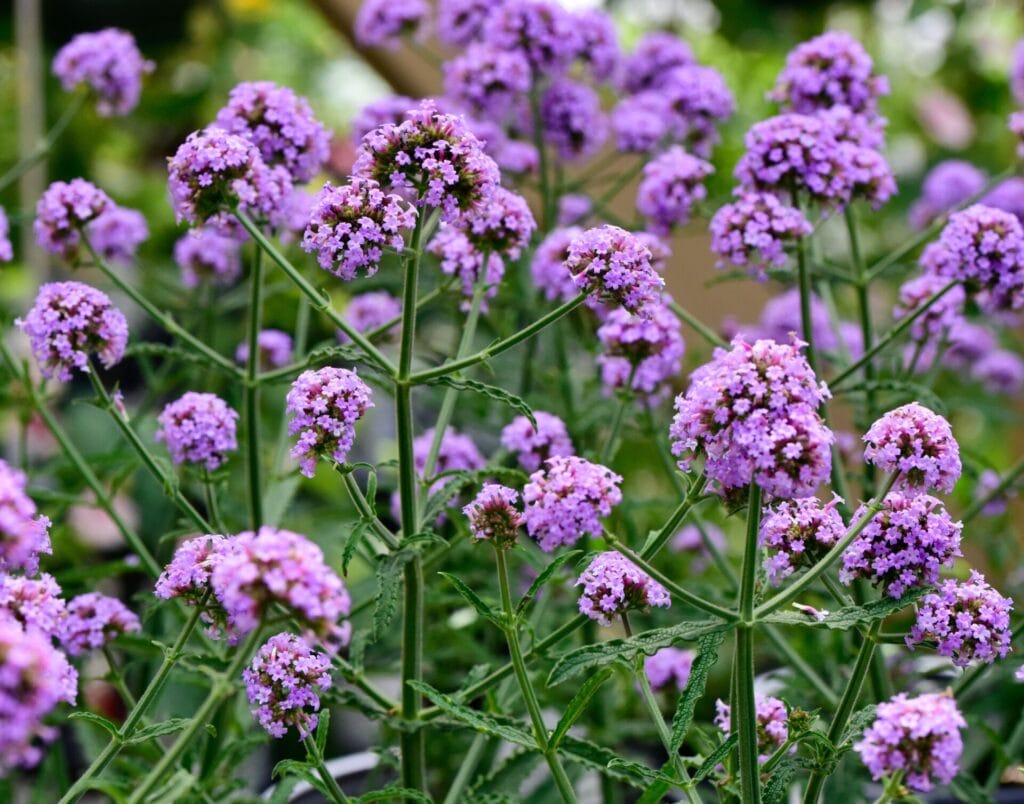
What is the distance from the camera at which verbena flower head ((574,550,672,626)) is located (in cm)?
128

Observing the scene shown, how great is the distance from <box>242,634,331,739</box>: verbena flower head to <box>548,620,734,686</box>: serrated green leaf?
22cm

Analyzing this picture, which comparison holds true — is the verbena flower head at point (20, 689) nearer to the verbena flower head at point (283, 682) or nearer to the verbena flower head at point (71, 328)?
the verbena flower head at point (283, 682)

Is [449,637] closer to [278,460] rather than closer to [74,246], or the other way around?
[278,460]

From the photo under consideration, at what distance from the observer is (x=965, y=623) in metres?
1.18

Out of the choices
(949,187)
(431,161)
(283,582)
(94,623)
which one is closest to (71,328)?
(94,623)

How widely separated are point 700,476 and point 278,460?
2.84 feet

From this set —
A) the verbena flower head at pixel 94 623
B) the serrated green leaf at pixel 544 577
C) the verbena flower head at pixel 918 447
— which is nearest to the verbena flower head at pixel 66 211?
the verbena flower head at pixel 94 623

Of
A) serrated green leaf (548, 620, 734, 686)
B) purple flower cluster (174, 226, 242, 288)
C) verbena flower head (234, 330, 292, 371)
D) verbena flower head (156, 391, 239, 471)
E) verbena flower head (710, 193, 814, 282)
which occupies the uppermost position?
purple flower cluster (174, 226, 242, 288)

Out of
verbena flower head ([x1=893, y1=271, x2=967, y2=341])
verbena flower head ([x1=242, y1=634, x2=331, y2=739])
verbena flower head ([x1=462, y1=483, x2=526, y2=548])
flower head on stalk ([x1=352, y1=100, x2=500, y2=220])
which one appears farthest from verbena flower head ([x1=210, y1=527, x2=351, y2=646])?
verbena flower head ([x1=893, y1=271, x2=967, y2=341])

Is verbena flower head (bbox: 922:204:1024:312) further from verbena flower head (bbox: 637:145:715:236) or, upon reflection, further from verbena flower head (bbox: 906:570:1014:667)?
verbena flower head (bbox: 906:570:1014:667)

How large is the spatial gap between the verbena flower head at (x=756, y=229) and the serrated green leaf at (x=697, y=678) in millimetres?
619

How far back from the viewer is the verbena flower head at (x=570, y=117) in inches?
90.5

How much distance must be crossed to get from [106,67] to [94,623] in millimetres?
1054

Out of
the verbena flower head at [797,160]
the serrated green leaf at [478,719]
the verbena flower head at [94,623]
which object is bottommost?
the serrated green leaf at [478,719]
